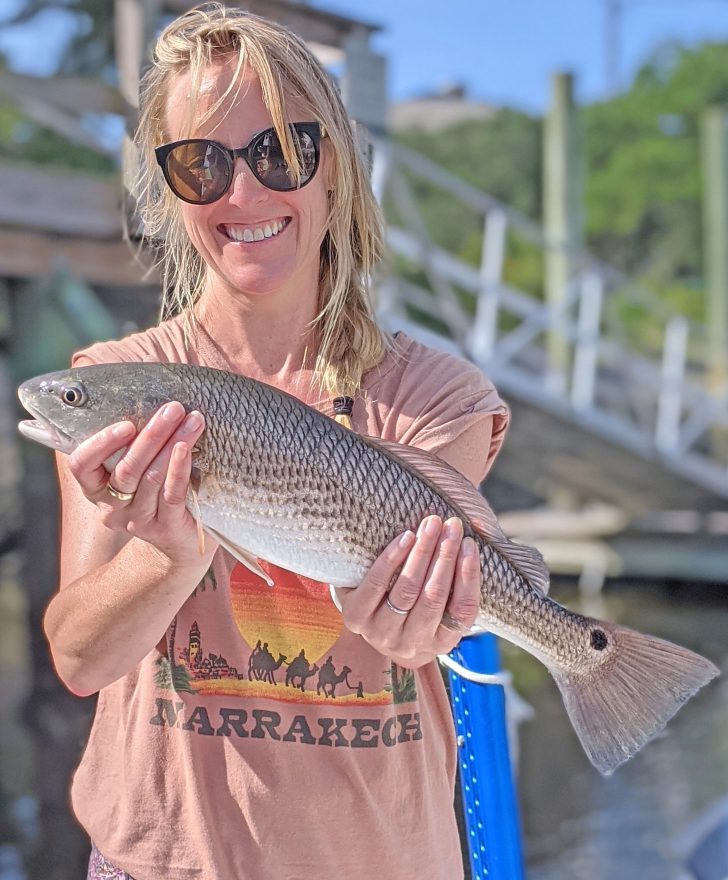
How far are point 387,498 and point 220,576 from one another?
0.30 meters

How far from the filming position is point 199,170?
1.89 metres

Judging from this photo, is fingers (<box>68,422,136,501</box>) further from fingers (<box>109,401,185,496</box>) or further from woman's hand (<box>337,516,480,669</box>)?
woman's hand (<box>337,516,480,669</box>)

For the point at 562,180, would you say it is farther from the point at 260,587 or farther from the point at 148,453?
the point at 148,453

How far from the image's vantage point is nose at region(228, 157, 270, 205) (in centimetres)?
188

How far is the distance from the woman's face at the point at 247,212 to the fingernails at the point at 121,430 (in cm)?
35

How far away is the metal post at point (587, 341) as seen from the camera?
34.4 feet

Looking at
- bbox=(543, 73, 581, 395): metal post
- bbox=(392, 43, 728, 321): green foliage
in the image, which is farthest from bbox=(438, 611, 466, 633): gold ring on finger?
bbox=(392, 43, 728, 321): green foliage

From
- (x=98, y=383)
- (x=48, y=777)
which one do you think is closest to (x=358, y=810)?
(x=98, y=383)

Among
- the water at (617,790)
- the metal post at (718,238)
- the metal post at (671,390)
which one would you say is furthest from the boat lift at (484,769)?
the metal post at (718,238)

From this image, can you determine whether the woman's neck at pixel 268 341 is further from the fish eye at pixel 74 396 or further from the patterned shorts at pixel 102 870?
the patterned shorts at pixel 102 870

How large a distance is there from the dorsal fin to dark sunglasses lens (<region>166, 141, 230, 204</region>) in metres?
0.48

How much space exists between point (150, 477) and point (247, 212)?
1.63 feet

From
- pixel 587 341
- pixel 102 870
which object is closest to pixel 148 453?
pixel 102 870

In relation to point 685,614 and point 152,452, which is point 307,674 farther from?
point 685,614
